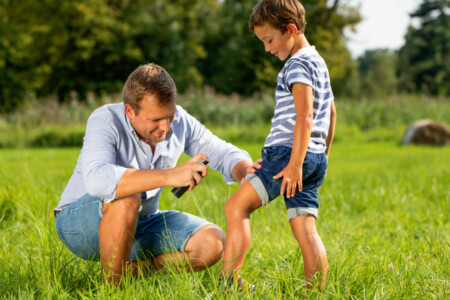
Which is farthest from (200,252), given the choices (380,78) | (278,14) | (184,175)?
(380,78)

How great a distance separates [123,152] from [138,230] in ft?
1.59

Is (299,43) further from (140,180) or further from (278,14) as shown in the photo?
(140,180)

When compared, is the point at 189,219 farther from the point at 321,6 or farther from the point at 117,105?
the point at 321,6

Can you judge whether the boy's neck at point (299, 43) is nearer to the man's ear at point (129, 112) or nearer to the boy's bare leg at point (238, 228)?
the boy's bare leg at point (238, 228)

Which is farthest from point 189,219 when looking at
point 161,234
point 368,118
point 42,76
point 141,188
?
point 42,76

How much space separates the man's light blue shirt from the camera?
2.37m

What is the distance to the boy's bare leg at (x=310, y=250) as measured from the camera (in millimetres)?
2496

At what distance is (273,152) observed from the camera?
2588 mm

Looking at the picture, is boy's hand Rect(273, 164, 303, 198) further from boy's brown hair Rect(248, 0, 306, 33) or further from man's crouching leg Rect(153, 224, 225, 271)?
boy's brown hair Rect(248, 0, 306, 33)

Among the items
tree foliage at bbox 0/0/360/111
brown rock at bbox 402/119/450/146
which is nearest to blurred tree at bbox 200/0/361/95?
tree foliage at bbox 0/0/360/111

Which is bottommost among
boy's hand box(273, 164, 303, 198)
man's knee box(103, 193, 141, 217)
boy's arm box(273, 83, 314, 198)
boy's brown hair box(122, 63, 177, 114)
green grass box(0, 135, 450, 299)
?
green grass box(0, 135, 450, 299)

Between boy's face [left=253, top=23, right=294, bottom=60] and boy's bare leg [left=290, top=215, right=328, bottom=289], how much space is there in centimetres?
83

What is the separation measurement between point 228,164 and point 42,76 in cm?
2617

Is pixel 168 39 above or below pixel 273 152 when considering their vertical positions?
above
